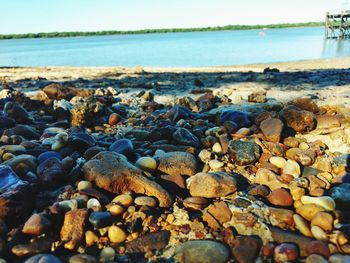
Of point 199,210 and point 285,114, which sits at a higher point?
point 285,114

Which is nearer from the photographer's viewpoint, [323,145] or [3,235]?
[3,235]

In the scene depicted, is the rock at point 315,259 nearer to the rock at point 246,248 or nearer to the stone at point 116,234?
the rock at point 246,248

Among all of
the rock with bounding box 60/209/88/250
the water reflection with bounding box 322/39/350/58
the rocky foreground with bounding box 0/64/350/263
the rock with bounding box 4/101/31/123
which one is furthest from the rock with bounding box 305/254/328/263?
the water reflection with bounding box 322/39/350/58

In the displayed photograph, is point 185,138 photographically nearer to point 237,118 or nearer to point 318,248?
point 237,118

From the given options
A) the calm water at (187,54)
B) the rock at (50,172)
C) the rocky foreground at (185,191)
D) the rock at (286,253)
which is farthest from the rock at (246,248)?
the calm water at (187,54)

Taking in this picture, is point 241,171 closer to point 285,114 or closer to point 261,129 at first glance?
point 261,129

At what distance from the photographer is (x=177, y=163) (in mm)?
3406

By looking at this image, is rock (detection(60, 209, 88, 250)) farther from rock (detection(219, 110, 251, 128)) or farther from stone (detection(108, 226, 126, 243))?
rock (detection(219, 110, 251, 128))

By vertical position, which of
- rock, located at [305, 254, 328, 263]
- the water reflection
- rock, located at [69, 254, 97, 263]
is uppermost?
rock, located at [69, 254, 97, 263]

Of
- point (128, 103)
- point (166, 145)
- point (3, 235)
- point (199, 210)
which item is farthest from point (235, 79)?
point (3, 235)

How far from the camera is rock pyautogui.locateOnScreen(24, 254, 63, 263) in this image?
2.16 metres

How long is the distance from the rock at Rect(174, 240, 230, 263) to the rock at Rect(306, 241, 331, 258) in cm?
51

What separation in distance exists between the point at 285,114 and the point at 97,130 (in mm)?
2462

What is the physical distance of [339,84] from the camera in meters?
7.89
